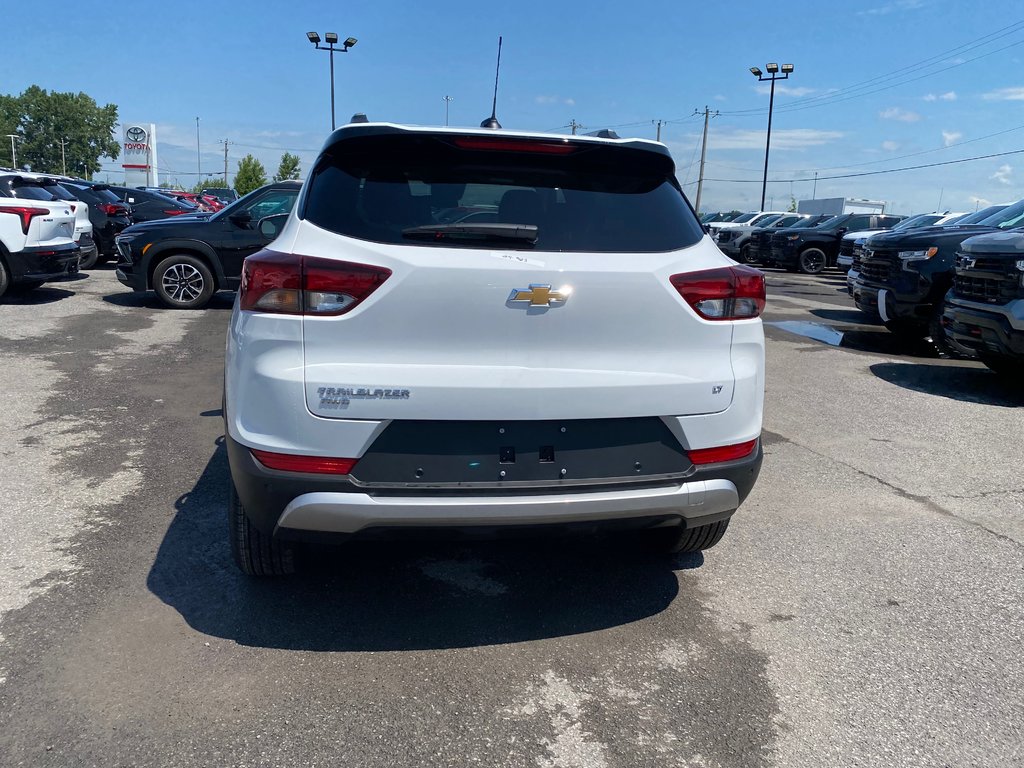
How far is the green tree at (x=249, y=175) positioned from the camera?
256 ft

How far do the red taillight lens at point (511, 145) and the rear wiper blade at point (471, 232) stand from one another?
1.20ft

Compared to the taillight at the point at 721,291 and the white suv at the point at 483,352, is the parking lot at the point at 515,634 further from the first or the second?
the taillight at the point at 721,291

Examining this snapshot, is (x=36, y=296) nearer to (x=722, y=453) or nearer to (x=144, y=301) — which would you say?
(x=144, y=301)

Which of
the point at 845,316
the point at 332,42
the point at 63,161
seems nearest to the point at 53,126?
the point at 63,161

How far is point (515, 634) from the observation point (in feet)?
10.2

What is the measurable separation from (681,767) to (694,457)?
1.03m

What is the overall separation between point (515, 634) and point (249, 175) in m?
82.2

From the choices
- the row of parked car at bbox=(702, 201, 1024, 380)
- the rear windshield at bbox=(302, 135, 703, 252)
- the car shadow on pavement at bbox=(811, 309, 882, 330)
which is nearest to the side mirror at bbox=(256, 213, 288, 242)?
the rear windshield at bbox=(302, 135, 703, 252)

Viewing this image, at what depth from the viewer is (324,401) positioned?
2.66 metres

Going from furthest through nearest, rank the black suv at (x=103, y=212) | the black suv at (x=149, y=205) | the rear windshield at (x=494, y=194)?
the black suv at (x=149, y=205) < the black suv at (x=103, y=212) < the rear windshield at (x=494, y=194)

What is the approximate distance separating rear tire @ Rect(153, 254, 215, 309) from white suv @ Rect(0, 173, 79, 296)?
1301mm

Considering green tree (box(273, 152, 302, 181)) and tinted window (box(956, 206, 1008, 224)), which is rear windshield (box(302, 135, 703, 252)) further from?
green tree (box(273, 152, 302, 181))

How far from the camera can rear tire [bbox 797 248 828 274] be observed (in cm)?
2297

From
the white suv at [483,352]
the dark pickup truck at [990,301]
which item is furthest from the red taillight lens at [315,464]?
the dark pickup truck at [990,301]
